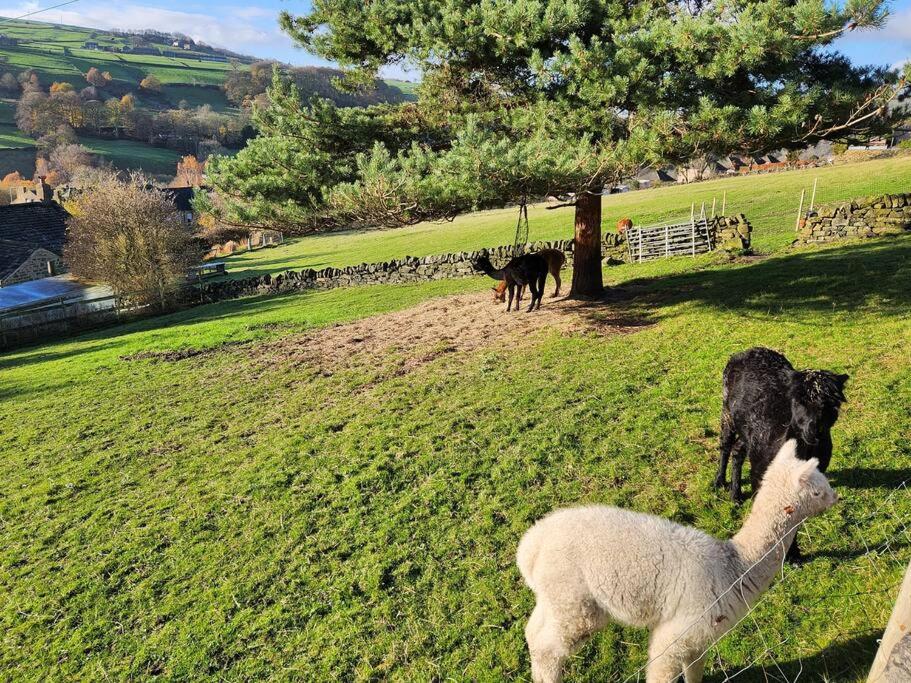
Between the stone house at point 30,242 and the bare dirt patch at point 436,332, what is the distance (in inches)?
1319

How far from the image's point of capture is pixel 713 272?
15.4 m

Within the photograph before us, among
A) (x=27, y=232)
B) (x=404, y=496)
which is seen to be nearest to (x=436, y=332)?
(x=404, y=496)

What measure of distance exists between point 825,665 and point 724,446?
227 centimetres

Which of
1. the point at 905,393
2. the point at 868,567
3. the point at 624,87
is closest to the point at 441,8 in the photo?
the point at 624,87

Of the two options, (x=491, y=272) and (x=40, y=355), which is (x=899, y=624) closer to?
(x=491, y=272)

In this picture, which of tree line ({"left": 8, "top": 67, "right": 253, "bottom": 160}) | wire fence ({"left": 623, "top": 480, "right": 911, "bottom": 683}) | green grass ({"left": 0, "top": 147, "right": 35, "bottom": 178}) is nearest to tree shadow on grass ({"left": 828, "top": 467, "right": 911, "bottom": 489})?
wire fence ({"left": 623, "top": 480, "right": 911, "bottom": 683})

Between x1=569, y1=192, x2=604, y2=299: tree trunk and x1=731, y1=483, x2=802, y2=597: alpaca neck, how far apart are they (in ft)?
31.7

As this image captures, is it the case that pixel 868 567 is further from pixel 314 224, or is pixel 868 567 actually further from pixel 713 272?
pixel 713 272

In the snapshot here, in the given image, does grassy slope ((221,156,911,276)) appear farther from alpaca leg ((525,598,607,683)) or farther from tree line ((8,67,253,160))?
tree line ((8,67,253,160))

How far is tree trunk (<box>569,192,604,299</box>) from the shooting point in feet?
41.5

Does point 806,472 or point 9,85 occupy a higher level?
point 9,85

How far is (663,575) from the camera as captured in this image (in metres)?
3.21

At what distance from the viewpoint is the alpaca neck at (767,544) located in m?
3.27

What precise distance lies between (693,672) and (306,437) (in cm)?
622
